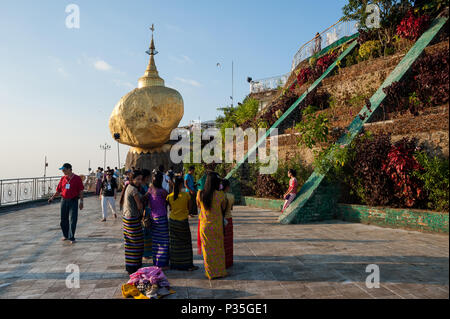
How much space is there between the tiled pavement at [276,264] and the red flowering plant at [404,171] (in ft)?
2.86

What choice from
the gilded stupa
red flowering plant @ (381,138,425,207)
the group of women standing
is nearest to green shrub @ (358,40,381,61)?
red flowering plant @ (381,138,425,207)

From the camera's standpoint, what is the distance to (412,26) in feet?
38.0

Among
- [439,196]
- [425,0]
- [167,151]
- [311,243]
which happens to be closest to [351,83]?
[425,0]

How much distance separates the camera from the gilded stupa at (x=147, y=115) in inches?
938

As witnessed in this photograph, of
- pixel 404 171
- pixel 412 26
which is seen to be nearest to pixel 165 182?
pixel 404 171

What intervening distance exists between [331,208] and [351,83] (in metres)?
6.59

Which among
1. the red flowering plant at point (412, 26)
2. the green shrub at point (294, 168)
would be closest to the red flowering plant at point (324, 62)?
the red flowering plant at point (412, 26)

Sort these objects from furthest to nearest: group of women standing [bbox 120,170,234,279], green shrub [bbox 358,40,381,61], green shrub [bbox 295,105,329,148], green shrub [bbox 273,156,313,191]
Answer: green shrub [bbox 358,40,381,61] → green shrub [bbox 273,156,313,191] → green shrub [bbox 295,105,329,148] → group of women standing [bbox 120,170,234,279]

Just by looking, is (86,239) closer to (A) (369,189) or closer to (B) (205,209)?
(B) (205,209)

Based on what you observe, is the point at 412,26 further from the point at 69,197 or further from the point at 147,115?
the point at 147,115

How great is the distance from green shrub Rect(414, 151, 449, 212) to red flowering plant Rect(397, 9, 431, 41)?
269 inches

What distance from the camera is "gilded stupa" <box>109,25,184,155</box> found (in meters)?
23.8

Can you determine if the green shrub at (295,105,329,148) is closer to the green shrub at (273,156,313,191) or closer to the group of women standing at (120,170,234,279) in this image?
the green shrub at (273,156,313,191)

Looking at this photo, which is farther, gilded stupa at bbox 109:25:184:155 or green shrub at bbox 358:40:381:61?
gilded stupa at bbox 109:25:184:155
